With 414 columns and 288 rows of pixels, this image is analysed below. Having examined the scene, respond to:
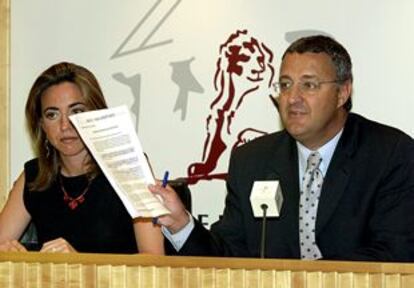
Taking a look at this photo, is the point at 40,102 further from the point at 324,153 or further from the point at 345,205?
the point at 345,205

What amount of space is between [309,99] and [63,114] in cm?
90

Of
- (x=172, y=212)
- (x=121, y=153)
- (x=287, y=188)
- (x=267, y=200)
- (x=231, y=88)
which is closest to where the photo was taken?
(x=121, y=153)

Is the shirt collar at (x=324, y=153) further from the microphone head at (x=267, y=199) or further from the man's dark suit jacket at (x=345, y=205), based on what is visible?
the microphone head at (x=267, y=199)

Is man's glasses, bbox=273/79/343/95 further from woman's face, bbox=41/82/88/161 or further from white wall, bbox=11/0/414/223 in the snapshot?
white wall, bbox=11/0/414/223

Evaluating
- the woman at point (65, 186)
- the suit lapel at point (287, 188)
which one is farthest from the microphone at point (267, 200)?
Result: the woman at point (65, 186)

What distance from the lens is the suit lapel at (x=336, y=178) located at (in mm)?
3088

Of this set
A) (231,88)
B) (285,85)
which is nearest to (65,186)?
(285,85)

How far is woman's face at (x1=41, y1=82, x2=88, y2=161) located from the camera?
346 centimetres

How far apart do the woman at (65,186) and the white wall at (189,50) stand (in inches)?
48.0

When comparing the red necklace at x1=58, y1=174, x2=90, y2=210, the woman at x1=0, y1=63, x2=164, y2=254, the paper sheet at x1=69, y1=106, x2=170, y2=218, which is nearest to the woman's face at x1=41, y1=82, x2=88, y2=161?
the woman at x1=0, y1=63, x2=164, y2=254

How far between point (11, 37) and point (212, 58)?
1059 millimetres

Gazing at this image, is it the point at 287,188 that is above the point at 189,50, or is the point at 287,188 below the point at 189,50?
below

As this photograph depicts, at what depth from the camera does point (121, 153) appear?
263cm

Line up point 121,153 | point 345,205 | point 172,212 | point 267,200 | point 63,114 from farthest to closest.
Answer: point 63,114, point 345,205, point 172,212, point 267,200, point 121,153
